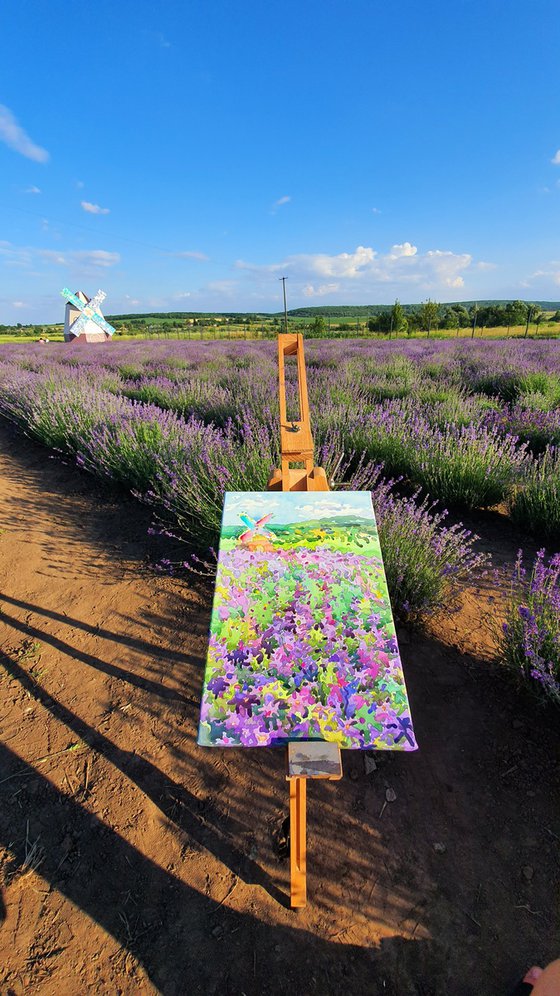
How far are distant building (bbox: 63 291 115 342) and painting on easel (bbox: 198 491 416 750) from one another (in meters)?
33.4

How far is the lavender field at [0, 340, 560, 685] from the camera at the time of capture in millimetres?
2818

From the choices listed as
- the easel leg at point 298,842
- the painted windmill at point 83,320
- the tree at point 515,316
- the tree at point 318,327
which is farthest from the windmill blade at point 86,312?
the easel leg at point 298,842

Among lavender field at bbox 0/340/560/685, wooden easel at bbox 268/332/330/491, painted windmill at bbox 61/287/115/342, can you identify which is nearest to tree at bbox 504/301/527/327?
painted windmill at bbox 61/287/115/342

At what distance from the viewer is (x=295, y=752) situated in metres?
1.10

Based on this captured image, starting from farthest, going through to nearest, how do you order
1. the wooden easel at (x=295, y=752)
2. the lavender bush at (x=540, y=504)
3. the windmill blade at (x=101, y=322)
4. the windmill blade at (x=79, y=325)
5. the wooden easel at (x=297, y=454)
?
1. the windmill blade at (x=101, y=322)
2. the windmill blade at (x=79, y=325)
3. the lavender bush at (x=540, y=504)
4. the wooden easel at (x=297, y=454)
5. the wooden easel at (x=295, y=752)

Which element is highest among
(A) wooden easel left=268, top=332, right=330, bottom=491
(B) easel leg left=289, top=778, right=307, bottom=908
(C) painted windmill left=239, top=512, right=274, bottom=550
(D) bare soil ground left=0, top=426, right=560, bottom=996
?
(A) wooden easel left=268, top=332, right=330, bottom=491

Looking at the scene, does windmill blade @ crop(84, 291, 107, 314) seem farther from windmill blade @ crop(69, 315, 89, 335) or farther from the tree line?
the tree line

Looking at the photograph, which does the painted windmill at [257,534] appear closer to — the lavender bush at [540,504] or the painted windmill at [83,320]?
the lavender bush at [540,504]

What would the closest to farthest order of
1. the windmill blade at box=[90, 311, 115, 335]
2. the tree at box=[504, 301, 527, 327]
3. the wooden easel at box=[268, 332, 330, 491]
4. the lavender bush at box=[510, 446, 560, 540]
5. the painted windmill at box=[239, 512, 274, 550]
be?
1. the painted windmill at box=[239, 512, 274, 550]
2. the wooden easel at box=[268, 332, 330, 491]
3. the lavender bush at box=[510, 446, 560, 540]
4. the windmill blade at box=[90, 311, 115, 335]
5. the tree at box=[504, 301, 527, 327]

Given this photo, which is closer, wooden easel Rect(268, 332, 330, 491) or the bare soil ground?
the bare soil ground

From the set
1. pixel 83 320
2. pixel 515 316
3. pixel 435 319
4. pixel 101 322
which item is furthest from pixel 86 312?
pixel 515 316

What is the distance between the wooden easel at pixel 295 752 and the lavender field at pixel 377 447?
0.20 meters

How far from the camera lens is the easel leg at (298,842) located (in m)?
1.31

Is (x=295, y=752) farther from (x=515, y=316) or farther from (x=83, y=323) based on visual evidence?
(x=515, y=316)
